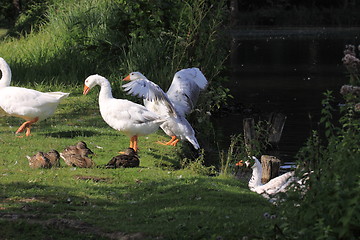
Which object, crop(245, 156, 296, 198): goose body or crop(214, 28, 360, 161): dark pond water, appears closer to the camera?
crop(245, 156, 296, 198): goose body

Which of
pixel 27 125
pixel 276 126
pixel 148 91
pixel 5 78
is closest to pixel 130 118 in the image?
pixel 148 91

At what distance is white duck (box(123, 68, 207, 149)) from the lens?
1155 cm

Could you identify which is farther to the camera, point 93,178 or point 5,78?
point 5,78

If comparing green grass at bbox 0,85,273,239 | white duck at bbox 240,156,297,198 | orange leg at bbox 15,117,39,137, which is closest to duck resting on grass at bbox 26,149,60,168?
green grass at bbox 0,85,273,239

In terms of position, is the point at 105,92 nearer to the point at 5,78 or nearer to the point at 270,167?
the point at 5,78

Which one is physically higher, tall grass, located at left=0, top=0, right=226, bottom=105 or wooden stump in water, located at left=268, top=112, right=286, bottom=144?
tall grass, located at left=0, top=0, right=226, bottom=105

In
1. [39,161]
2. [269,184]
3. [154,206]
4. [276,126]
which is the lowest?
[276,126]

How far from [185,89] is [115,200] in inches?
180

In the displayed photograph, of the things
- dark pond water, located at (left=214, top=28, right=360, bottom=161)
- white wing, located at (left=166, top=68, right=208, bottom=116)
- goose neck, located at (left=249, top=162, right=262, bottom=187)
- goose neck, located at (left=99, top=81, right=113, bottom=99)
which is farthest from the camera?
dark pond water, located at (left=214, top=28, right=360, bottom=161)

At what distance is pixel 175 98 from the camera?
12.8m

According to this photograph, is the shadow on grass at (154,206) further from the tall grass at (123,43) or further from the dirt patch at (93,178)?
the tall grass at (123,43)

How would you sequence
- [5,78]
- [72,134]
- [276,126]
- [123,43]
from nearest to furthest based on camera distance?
[72,134]
[5,78]
[276,126]
[123,43]

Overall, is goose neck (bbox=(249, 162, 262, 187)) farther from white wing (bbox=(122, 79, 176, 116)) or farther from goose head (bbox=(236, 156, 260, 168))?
white wing (bbox=(122, 79, 176, 116))

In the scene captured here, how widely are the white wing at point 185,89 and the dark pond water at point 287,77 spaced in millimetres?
2266
